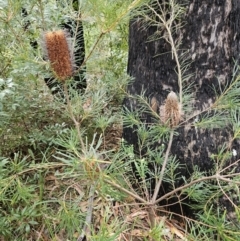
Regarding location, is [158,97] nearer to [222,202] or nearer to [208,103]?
[208,103]

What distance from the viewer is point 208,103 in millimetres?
1218

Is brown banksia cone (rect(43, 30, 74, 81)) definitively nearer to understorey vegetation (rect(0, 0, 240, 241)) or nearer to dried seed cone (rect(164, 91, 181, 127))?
understorey vegetation (rect(0, 0, 240, 241))

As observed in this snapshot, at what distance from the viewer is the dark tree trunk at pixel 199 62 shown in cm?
117

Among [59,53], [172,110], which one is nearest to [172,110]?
[172,110]

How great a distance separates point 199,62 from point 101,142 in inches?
21.1

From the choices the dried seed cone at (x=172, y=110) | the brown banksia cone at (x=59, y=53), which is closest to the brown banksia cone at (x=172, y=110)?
the dried seed cone at (x=172, y=110)

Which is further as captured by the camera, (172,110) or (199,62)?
(199,62)

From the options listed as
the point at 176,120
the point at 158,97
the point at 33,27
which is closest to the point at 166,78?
the point at 158,97

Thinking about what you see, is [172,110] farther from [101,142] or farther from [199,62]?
[199,62]

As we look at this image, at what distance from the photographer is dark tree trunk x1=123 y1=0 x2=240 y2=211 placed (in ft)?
3.84

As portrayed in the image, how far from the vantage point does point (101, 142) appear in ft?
2.67

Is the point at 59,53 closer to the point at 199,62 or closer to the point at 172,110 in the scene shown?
the point at 172,110

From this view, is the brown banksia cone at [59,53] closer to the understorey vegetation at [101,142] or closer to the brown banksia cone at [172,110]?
the understorey vegetation at [101,142]

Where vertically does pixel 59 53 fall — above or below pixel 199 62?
above
